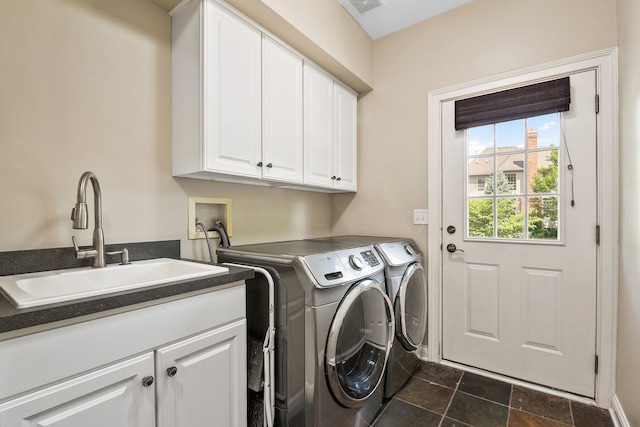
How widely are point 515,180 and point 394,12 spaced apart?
151cm

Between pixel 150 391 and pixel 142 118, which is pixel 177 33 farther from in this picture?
pixel 150 391

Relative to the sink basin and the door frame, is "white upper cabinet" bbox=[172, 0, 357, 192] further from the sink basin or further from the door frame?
the door frame

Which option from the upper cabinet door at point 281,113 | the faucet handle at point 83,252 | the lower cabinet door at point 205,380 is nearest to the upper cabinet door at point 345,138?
the upper cabinet door at point 281,113

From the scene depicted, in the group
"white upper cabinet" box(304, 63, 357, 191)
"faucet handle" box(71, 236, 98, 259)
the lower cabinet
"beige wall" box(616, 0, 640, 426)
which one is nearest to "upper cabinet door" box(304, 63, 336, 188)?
"white upper cabinet" box(304, 63, 357, 191)

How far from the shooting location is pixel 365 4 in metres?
2.14

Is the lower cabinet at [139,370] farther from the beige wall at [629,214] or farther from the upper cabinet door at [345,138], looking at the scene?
the beige wall at [629,214]

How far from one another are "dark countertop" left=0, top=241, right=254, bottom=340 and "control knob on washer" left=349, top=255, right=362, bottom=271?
0.52m

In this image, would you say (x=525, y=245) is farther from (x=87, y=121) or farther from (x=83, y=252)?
(x=87, y=121)

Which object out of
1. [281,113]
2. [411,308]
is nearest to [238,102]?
[281,113]

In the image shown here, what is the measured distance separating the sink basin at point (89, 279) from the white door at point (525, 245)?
1.77 m

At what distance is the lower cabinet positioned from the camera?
0.73m

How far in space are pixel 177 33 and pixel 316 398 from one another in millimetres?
1947

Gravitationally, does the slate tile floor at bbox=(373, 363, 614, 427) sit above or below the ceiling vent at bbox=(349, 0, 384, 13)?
below

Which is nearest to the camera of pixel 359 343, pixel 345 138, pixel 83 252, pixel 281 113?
pixel 83 252
